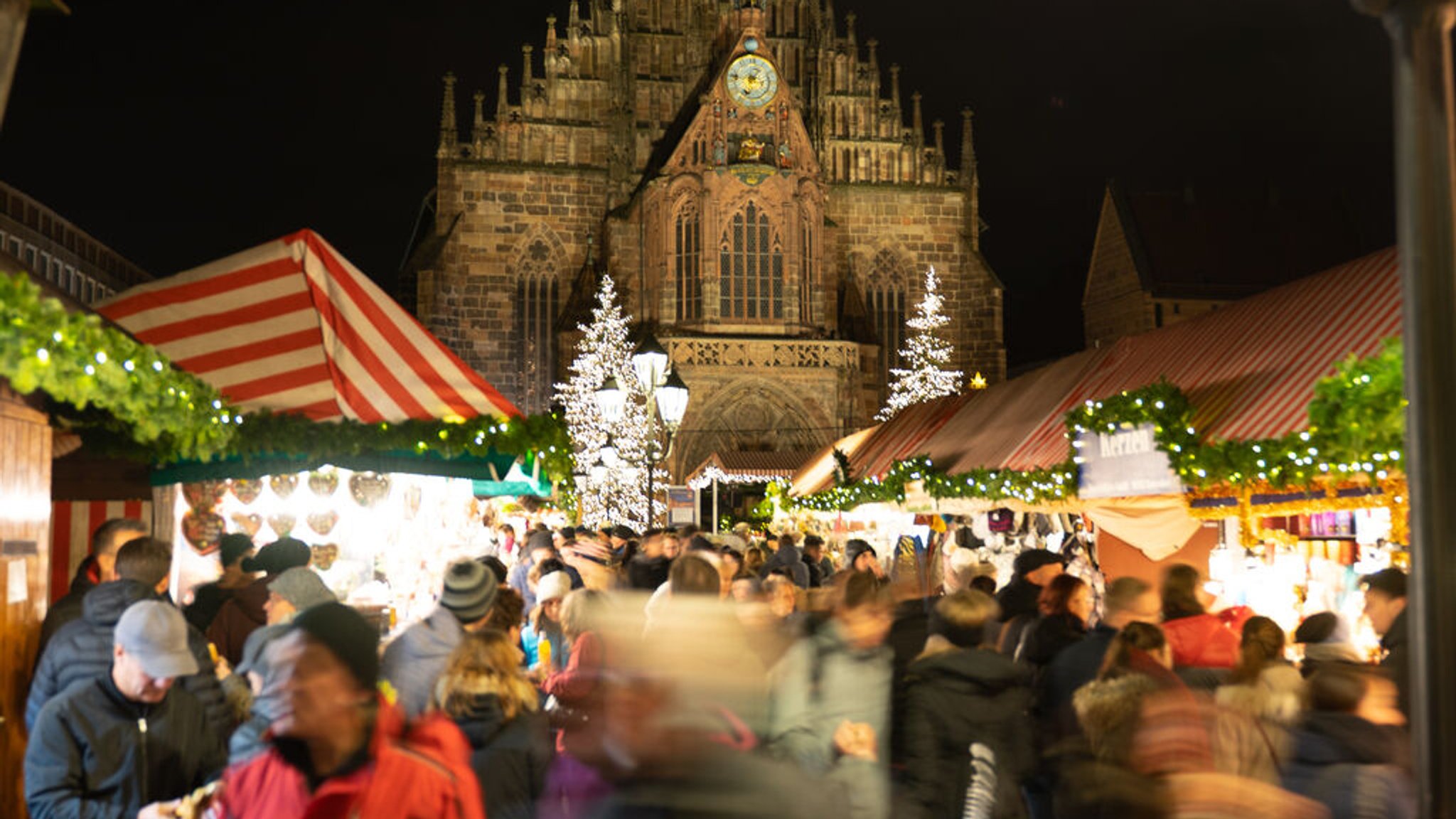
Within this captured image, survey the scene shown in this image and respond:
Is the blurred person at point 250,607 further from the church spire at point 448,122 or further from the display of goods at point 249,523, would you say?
the church spire at point 448,122

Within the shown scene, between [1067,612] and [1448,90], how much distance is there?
3.40m

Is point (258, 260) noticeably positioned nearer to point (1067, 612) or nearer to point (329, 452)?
point (329, 452)

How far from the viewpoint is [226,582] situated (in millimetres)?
6801

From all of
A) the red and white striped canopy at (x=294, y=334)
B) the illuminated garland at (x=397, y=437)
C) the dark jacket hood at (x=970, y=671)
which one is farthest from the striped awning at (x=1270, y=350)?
the red and white striped canopy at (x=294, y=334)

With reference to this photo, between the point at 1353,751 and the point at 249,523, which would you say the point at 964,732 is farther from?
the point at 249,523

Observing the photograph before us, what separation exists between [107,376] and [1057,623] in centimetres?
436

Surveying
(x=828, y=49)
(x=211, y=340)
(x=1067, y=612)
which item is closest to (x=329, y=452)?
(x=211, y=340)

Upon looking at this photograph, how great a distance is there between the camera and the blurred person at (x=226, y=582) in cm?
676

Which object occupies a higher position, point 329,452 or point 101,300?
point 101,300

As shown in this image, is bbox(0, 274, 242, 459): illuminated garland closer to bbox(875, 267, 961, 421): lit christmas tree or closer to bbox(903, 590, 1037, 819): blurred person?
bbox(903, 590, 1037, 819): blurred person

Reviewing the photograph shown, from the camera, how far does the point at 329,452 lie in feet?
26.2

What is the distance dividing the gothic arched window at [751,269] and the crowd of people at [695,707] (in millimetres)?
27138

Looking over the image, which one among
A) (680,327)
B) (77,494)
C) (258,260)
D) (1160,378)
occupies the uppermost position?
(680,327)

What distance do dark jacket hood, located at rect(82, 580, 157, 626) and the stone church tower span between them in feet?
88.5
